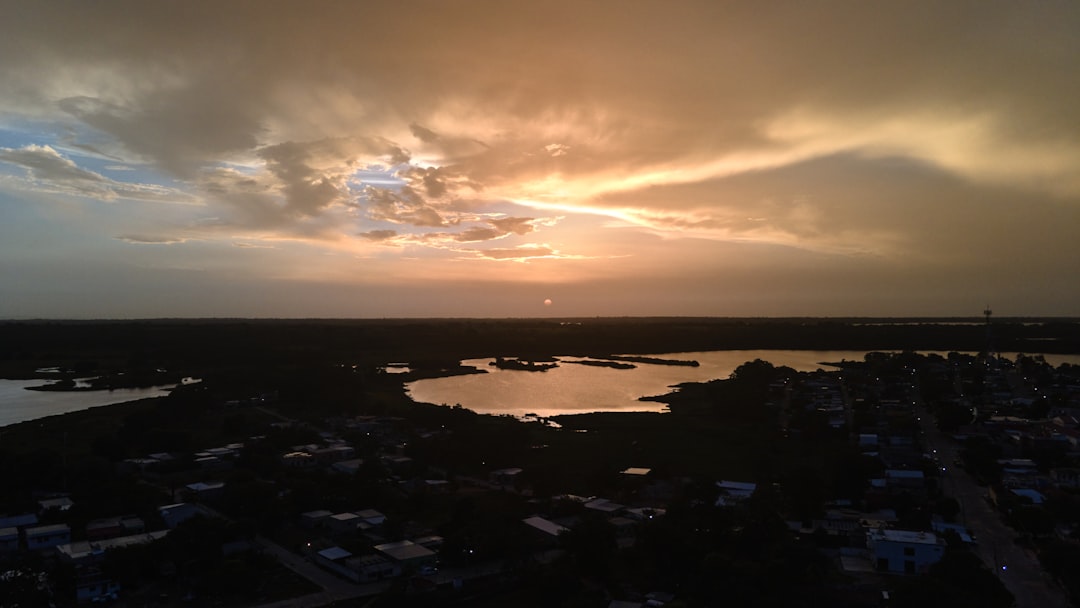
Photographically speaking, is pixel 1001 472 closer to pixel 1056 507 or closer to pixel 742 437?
pixel 1056 507

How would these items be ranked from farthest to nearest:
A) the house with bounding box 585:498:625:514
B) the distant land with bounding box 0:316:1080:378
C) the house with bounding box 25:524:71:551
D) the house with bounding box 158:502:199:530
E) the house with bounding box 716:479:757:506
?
the distant land with bounding box 0:316:1080:378
the house with bounding box 716:479:757:506
the house with bounding box 585:498:625:514
the house with bounding box 158:502:199:530
the house with bounding box 25:524:71:551

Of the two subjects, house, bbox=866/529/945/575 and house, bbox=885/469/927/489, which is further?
house, bbox=885/469/927/489

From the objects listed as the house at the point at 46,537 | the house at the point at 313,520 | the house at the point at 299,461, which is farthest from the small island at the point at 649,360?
the house at the point at 46,537

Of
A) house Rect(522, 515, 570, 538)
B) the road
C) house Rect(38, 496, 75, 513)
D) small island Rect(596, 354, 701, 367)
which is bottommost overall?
the road

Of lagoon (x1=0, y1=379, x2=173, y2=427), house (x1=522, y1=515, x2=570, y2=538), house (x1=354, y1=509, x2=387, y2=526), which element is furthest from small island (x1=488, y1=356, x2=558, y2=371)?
house (x1=522, y1=515, x2=570, y2=538)

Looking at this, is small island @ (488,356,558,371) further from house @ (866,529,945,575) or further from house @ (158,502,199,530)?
house @ (866,529,945,575)

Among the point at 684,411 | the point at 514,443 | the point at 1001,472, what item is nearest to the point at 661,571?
the point at 514,443
